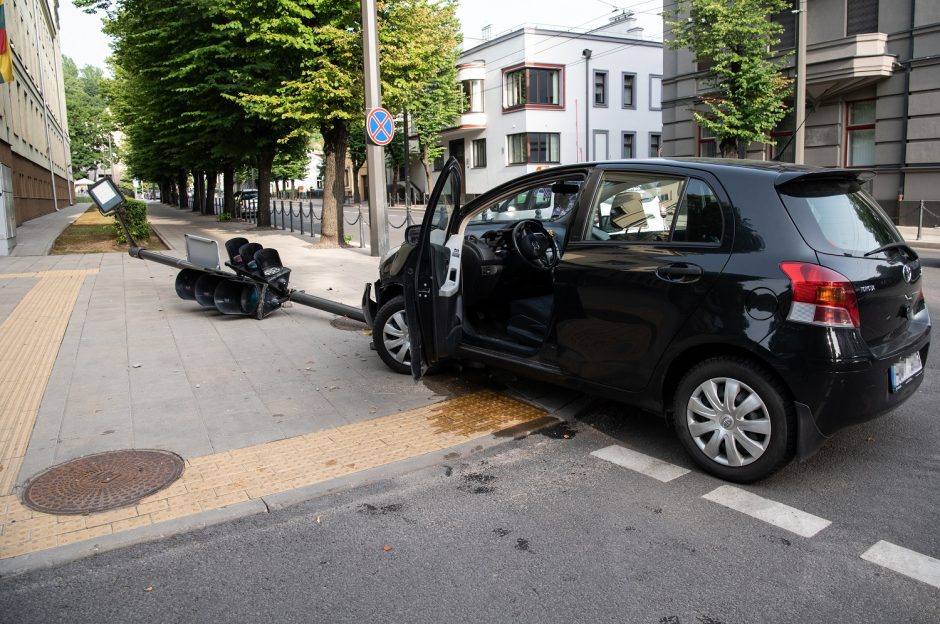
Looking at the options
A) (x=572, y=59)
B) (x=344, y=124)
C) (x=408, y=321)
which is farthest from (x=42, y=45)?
(x=408, y=321)

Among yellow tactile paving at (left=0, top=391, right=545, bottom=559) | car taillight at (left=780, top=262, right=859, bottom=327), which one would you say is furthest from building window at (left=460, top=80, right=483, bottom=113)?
car taillight at (left=780, top=262, right=859, bottom=327)

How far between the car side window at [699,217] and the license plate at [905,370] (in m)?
1.17

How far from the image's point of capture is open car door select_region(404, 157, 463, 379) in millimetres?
5352

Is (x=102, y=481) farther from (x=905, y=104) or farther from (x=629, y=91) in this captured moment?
(x=629, y=91)

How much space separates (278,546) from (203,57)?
20.0 m

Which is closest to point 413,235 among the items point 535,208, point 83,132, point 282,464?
point 535,208

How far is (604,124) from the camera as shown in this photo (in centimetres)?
4591

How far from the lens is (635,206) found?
14.8 ft

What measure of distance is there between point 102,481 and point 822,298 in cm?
410

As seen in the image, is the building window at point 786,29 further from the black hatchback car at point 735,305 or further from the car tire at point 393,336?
the black hatchback car at point 735,305

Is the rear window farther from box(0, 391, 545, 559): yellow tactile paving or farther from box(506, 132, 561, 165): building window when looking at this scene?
box(506, 132, 561, 165): building window

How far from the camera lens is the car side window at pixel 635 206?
4.31 m

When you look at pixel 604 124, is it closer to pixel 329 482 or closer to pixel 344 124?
pixel 344 124

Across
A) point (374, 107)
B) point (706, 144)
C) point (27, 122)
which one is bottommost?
point (374, 107)
